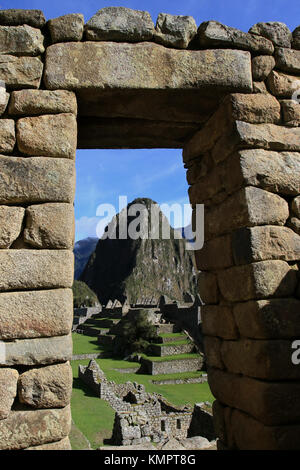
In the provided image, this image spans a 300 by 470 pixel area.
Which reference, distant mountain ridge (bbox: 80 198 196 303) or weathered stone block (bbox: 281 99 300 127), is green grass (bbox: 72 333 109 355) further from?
distant mountain ridge (bbox: 80 198 196 303)

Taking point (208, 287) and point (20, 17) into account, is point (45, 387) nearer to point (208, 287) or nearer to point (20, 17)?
point (208, 287)

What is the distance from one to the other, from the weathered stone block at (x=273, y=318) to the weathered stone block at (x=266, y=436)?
722mm

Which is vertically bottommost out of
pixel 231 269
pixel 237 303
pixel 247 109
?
pixel 237 303

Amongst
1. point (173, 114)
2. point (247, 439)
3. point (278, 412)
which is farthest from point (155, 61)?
point (247, 439)

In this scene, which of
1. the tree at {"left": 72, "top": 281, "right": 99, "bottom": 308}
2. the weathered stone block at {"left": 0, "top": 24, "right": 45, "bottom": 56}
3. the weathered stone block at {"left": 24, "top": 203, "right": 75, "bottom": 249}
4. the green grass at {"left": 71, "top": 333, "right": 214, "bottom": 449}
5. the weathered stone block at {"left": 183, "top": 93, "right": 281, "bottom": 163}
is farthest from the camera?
the tree at {"left": 72, "top": 281, "right": 99, "bottom": 308}

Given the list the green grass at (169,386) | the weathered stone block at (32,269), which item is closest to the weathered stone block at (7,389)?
the weathered stone block at (32,269)

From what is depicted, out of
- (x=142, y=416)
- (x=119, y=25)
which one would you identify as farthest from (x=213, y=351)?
(x=142, y=416)

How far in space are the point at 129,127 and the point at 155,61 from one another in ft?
2.79

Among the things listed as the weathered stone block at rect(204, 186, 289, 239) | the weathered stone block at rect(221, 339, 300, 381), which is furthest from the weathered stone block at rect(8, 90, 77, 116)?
the weathered stone block at rect(221, 339, 300, 381)

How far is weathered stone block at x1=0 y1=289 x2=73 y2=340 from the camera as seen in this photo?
3.07 metres

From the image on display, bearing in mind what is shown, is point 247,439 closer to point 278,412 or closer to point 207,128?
point 278,412

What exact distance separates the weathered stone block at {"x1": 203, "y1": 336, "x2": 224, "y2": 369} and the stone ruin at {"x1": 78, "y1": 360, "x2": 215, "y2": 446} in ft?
20.7
